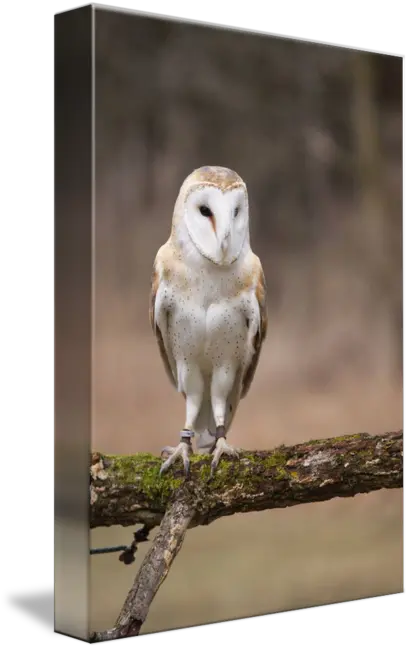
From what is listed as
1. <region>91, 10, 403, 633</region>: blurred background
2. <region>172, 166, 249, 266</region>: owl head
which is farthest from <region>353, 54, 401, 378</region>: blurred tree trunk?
<region>172, 166, 249, 266</region>: owl head

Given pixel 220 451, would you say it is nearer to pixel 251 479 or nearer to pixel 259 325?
pixel 251 479

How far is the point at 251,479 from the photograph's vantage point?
10.6ft

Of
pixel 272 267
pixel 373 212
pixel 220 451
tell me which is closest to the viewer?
pixel 220 451

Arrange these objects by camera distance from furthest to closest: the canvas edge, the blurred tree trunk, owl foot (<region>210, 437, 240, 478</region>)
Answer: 1. the blurred tree trunk
2. owl foot (<region>210, 437, 240, 478</region>)
3. the canvas edge

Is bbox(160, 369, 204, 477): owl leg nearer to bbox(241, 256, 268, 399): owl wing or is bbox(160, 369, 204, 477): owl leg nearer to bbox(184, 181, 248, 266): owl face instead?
bbox(241, 256, 268, 399): owl wing

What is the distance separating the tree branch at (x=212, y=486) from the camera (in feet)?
9.85

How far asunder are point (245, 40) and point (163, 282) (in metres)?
0.76

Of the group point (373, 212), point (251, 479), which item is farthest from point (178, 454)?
point (373, 212)

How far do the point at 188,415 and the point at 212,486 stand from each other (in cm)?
23

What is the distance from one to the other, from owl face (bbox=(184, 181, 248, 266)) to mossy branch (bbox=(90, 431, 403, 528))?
599 mm

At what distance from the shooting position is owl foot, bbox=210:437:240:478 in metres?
3.21

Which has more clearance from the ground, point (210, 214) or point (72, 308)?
point (210, 214)

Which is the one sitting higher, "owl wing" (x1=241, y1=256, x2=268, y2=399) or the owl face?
the owl face

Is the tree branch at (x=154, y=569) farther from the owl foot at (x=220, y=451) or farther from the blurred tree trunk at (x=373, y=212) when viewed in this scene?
the blurred tree trunk at (x=373, y=212)
